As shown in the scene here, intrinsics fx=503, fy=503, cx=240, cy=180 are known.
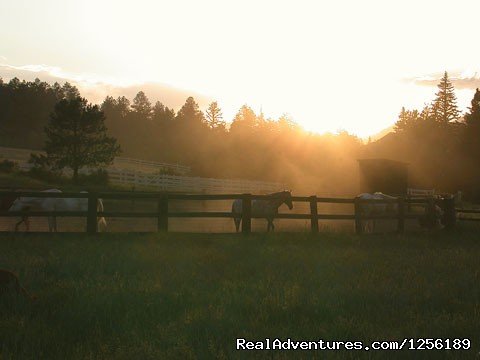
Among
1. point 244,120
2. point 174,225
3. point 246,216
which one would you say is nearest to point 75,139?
point 174,225

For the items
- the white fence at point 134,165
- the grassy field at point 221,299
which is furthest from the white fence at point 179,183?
the grassy field at point 221,299

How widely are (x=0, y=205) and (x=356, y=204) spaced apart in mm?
12482

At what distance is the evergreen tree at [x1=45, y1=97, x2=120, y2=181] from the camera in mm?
43438

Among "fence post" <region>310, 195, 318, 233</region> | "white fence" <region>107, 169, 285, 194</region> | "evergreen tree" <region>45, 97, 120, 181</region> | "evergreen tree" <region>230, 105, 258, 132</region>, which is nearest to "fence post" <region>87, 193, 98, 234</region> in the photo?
"fence post" <region>310, 195, 318, 233</region>

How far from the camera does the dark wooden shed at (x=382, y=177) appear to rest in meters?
48.1

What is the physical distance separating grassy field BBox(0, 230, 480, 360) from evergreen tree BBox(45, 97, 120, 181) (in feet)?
108

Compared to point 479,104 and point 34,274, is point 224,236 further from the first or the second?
point 479,104

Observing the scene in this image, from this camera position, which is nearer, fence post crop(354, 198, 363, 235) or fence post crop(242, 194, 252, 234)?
fence post crop(242, 194, 252, 234)

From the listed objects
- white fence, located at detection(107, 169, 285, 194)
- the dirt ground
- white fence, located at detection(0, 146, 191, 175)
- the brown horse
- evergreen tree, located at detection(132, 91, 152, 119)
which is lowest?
the dirt ground

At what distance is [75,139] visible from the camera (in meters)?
44.2

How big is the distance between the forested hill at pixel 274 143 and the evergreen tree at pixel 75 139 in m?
28.3

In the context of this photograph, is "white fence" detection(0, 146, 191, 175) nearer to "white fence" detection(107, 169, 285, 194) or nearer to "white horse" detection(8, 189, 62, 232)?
"white fence" detection(107, 169, 285, 194)

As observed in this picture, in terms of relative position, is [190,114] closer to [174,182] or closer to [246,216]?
[174,182]

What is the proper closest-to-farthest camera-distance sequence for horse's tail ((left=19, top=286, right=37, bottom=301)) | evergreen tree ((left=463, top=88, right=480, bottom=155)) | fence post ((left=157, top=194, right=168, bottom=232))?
horse's tail ((left=19, top=286, right=37, bottom=301)) < fence post ((left=157, top=194, right=168, bottom=232)) < evergreen tree ((left=463, top=88, right=480, bottom=155))
